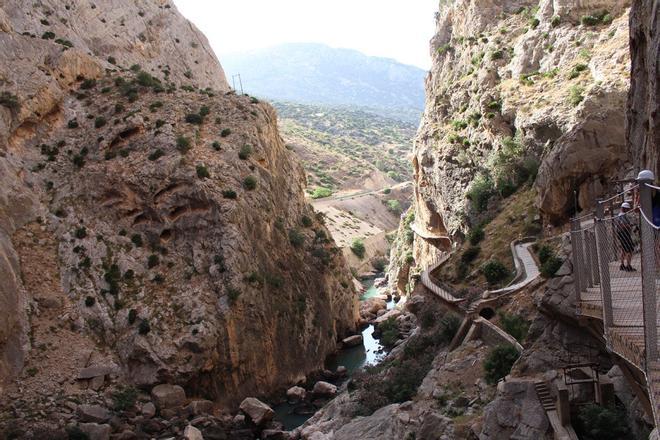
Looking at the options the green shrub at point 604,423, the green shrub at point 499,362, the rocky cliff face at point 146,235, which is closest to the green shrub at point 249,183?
the rocky cliff face at point 146,235

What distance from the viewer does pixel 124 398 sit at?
37469mm

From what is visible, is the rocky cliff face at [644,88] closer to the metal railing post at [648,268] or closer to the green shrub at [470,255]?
the metal railing post at [648,268]

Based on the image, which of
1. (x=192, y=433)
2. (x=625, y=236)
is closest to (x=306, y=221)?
(x=192, y=433)

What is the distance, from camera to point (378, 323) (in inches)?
2357

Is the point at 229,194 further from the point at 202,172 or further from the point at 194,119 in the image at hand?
the point at 194,119

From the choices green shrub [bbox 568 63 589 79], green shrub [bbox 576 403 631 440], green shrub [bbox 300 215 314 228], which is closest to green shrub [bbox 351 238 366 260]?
green shrub [bbox 300 215 314 228]

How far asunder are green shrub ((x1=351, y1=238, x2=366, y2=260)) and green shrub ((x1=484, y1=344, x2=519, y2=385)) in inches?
2895

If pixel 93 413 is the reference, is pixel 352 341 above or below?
below

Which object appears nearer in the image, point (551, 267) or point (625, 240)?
point (625, 240)

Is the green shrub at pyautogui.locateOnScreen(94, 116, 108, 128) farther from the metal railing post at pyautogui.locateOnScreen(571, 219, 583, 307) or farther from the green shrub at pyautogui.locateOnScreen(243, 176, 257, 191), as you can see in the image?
the metal railing post at pyautogui.locateOnScreen(571, 219, 583, 307)

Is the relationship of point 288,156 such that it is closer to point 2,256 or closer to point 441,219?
point 441,219

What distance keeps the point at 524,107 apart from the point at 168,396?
34496 mm

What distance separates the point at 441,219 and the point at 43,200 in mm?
38378

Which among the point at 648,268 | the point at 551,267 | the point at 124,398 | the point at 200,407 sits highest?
the point at 648,268
